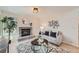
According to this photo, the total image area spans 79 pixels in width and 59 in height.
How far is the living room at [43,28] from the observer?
7.84ft

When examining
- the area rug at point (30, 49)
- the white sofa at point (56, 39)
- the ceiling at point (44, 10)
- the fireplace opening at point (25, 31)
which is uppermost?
the ceiling at point (44, 10)

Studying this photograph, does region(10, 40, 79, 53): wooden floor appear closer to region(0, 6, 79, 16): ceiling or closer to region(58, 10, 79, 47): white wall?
region(58, 10, 79, 47): white wall

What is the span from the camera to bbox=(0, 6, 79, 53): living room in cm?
239

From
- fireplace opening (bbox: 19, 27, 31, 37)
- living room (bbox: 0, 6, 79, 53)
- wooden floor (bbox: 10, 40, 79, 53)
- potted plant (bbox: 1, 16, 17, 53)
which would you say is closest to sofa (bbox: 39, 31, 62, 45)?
living room (bbox: 0, 6, 79, 53)

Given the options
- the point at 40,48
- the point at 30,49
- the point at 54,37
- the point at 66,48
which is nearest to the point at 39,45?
the point at 40,48

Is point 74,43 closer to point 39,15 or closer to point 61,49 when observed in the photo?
point 61,49

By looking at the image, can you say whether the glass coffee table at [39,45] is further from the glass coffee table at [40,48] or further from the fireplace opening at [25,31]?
the fireplace opening at [25,31]

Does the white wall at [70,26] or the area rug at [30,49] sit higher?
the white wall at [70,26]

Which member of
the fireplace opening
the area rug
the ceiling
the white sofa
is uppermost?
the ceiling

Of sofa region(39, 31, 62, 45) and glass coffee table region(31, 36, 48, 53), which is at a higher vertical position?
sofa region(39, 31, 62, 45)

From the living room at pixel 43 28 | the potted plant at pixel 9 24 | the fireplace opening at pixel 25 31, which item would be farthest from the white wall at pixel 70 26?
the potted plant at pixel 9 24

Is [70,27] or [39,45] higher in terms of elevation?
[70,27]

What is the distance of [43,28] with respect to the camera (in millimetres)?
2436

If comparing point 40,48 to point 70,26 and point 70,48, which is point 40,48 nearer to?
point 70,48
